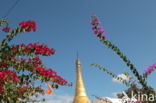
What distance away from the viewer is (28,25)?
8.59 metres

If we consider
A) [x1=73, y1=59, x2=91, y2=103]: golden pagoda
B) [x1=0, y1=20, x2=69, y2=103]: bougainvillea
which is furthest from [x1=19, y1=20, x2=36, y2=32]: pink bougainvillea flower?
[x1=73, y1=59, x2=91, y2=103]: golden pagoda

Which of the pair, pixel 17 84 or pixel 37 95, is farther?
pixel 37 95

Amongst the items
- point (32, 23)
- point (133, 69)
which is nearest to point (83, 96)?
point (32, 23)

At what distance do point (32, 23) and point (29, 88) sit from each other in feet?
5.26

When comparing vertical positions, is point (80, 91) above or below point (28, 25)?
above

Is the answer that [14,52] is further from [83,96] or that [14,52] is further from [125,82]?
[83,96]

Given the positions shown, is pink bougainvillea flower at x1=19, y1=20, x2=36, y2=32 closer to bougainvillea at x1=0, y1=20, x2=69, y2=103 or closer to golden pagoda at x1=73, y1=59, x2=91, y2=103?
bougainvillea at x1=0, y1=20, x2=69, y2=103

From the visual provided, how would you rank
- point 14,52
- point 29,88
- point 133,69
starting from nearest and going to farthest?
point 133,69
point 14,52
point 29,88

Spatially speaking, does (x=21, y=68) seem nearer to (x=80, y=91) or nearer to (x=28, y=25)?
(x=28, y=25)

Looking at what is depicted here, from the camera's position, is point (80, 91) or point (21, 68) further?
point (80, 91)

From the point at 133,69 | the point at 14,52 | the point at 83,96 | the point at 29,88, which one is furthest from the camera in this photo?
the point at 83,96

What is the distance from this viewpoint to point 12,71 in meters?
7.62

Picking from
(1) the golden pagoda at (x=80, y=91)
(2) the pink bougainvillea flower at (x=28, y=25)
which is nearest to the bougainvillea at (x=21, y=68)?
(2) the pink bougainvillea flower at (x=28, y=25)

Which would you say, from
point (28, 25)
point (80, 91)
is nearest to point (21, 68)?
point (28, 25)
